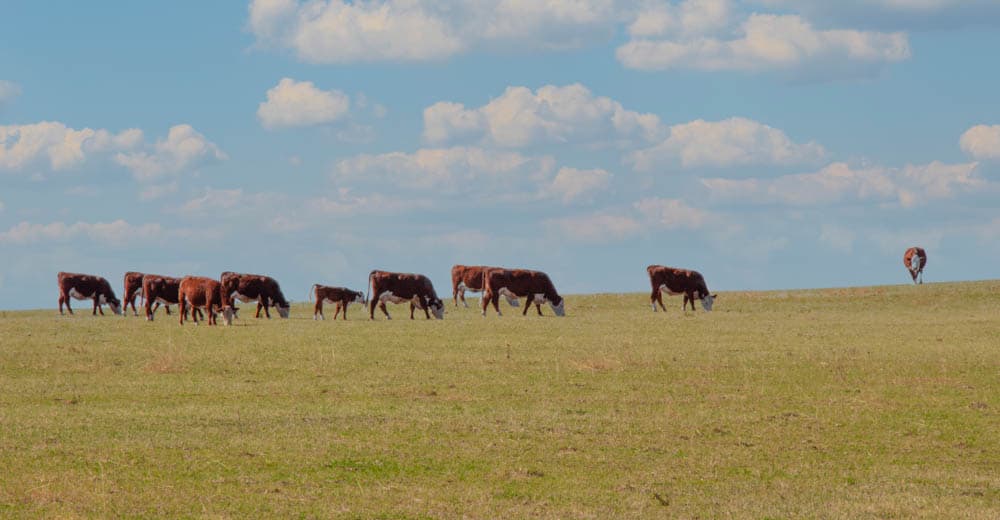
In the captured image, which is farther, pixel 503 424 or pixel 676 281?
pixel 676 281

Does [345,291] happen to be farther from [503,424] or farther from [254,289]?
[503,424]

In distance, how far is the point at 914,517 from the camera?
13688mm

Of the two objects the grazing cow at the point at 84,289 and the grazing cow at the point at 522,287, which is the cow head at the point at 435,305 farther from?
the grazing cow at the point at 84,289

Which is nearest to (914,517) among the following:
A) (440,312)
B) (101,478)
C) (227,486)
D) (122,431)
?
(227,486)

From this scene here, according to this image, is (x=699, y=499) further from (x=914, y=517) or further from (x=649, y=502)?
(x=914, y=517)

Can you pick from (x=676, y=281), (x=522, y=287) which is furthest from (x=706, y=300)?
(x=522, y=287)

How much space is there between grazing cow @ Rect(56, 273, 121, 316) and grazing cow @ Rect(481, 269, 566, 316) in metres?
21.0

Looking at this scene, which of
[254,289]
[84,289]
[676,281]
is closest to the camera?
[254,289]

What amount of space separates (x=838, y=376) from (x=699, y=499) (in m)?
12.9

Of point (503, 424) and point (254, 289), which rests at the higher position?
point (254, 289)

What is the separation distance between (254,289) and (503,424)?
30720 mm

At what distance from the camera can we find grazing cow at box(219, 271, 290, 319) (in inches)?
1895

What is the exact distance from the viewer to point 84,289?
6056 centimetres

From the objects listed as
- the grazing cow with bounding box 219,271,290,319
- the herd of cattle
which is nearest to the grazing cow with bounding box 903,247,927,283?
the herd of cattle
